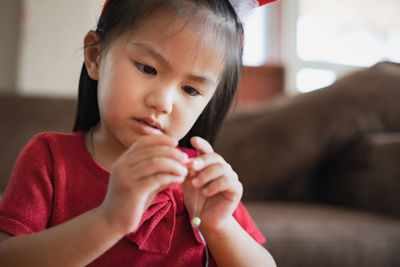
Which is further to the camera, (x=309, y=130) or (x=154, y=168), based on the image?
(x=309, y=130)

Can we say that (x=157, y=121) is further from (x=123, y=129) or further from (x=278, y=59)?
(x=278, y=59)

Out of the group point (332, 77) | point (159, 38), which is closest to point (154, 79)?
point (159, 38)

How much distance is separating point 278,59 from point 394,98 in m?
1.58

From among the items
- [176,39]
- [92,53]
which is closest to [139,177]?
[176,39]

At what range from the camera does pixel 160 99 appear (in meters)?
0.56

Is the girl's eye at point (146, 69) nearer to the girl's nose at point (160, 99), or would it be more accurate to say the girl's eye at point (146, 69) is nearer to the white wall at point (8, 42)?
the girl's nose at point (160, 99)

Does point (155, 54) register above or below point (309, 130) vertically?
above

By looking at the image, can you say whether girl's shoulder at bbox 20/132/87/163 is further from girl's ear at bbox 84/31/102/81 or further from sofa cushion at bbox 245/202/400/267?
sofa cushion at bbox 245/202/400/267

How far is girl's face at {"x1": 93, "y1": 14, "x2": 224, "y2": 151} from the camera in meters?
0.57

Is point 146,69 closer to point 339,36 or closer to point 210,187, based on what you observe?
point 210,187

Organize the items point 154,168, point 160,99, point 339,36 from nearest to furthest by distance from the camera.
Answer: point 154,168 < point 160,99 < point 339,36

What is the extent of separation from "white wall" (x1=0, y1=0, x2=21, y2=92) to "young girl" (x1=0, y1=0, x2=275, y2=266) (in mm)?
2061

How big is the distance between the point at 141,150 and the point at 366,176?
42.5 inches

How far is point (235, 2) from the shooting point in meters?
0.66
